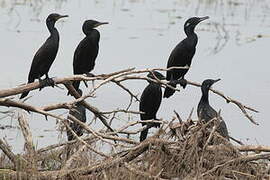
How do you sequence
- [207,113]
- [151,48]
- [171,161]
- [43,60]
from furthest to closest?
1. [151,48]
2. [43,60]
3. [207,113]
4. [171,161]

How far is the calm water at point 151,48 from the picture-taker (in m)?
10.7

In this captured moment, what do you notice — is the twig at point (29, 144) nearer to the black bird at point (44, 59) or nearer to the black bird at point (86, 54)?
the black bird at point (44, 59)

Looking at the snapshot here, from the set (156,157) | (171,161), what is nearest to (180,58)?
(171,161)

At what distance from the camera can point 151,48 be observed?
13969 mm

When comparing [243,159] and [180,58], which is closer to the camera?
[243,159]

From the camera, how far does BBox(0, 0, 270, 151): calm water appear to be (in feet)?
35.2

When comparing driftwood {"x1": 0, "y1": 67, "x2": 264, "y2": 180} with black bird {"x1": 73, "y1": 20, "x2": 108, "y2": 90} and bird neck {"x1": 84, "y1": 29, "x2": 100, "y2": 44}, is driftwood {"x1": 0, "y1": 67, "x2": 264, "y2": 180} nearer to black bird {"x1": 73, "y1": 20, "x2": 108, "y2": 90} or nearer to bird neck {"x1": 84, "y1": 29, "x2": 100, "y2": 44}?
black bird {"x1": 73, "y1": 20, "x2": 108, "y2": 90}

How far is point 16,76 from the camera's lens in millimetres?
11578

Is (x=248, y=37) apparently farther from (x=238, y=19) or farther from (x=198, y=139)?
(x=198, y=139)

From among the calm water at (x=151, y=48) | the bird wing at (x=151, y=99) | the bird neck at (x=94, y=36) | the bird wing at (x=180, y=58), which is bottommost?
the calm water at (x=151, y=48)

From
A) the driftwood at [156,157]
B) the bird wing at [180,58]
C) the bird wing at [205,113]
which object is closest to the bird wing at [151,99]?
the bird wing at [180,58]

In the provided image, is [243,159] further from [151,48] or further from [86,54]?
[151,48]

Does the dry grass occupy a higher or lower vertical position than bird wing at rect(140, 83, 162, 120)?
lower

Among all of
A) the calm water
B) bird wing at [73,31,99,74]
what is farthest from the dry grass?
the calm water
